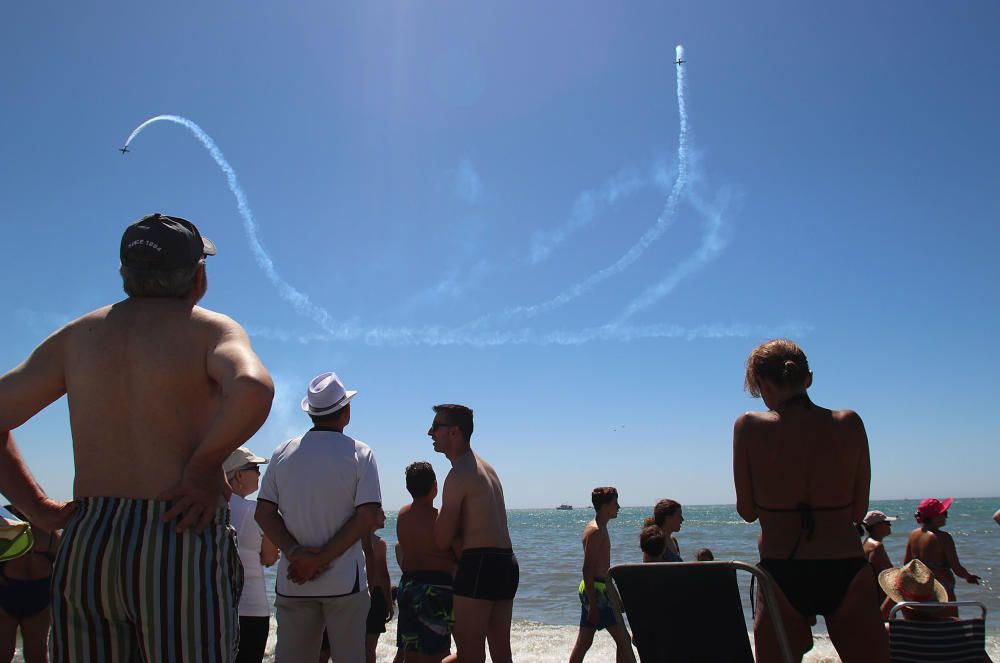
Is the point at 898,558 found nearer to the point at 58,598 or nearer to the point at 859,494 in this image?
the point at 859,494

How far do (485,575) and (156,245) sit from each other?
9.19 ft

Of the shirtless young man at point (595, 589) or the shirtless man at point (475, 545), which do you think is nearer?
the shirtless man at point (475, 545)

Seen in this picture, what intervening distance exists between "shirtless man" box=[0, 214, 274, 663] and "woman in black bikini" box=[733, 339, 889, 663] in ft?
6.57

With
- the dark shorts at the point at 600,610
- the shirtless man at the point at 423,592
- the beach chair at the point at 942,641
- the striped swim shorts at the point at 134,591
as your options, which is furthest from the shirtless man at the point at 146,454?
the dark shorts at the point at 600,610

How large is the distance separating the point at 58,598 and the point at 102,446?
39cm

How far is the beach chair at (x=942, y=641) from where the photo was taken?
3.79 metres

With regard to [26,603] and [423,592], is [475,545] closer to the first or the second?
[423,592]

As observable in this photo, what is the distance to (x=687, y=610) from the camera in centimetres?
268

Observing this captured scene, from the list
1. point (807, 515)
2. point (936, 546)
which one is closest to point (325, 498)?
point (807, 515)

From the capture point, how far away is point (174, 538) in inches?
71.1

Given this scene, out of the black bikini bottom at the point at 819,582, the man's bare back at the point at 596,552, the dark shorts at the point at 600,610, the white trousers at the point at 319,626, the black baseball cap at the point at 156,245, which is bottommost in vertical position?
the dark shorts at the point at 600,610

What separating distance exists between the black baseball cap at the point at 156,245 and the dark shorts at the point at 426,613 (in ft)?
10.1

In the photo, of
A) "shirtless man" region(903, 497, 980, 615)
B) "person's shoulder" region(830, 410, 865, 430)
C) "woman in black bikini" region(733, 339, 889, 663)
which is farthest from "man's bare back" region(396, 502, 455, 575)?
"shirtless man" region(903, 497, 980, 615)

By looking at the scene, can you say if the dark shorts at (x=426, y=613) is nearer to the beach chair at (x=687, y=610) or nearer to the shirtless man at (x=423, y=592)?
the shirtless man at (x=423, y=592)
